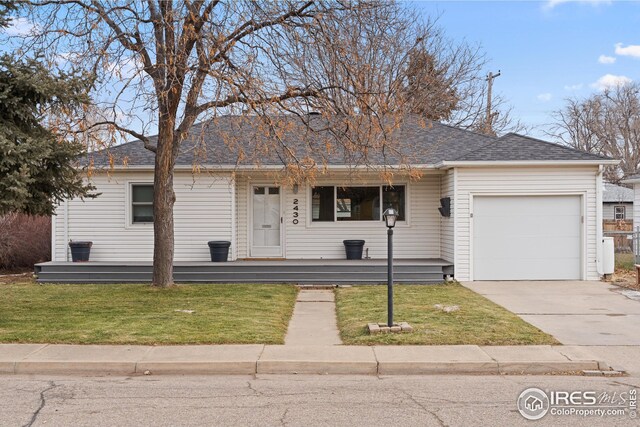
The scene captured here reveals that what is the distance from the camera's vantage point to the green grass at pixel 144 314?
29.2 ft

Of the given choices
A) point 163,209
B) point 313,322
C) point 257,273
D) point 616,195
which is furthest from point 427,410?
point 616,195

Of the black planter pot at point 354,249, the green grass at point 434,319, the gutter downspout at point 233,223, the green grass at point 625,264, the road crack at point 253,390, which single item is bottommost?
the road crack at point 253,390

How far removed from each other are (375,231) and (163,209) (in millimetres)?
6780

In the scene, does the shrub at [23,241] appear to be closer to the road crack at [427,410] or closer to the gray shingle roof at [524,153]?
the gray shingle roof at [524,153]

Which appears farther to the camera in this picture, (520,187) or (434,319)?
(520,187)

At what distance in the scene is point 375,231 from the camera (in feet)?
58.5

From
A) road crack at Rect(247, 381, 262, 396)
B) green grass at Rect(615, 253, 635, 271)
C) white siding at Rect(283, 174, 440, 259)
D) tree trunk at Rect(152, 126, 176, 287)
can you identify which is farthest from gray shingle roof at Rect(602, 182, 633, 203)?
road crack at Rect(247, 381, 262, 396)

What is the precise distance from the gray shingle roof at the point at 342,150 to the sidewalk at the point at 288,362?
24.5ft

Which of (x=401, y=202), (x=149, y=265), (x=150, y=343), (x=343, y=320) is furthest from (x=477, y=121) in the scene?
(x=150, y=343)

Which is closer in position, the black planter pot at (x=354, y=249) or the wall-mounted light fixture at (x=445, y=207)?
the wall-mounted light fixture at (x=445, y=207)

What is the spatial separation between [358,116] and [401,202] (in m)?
6.14

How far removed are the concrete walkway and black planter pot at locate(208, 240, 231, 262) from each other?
3.13m

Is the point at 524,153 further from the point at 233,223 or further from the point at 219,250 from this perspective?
the point at 219,250

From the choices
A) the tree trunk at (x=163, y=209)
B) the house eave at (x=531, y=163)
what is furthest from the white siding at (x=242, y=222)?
the house eave at (x=531, y=163)
